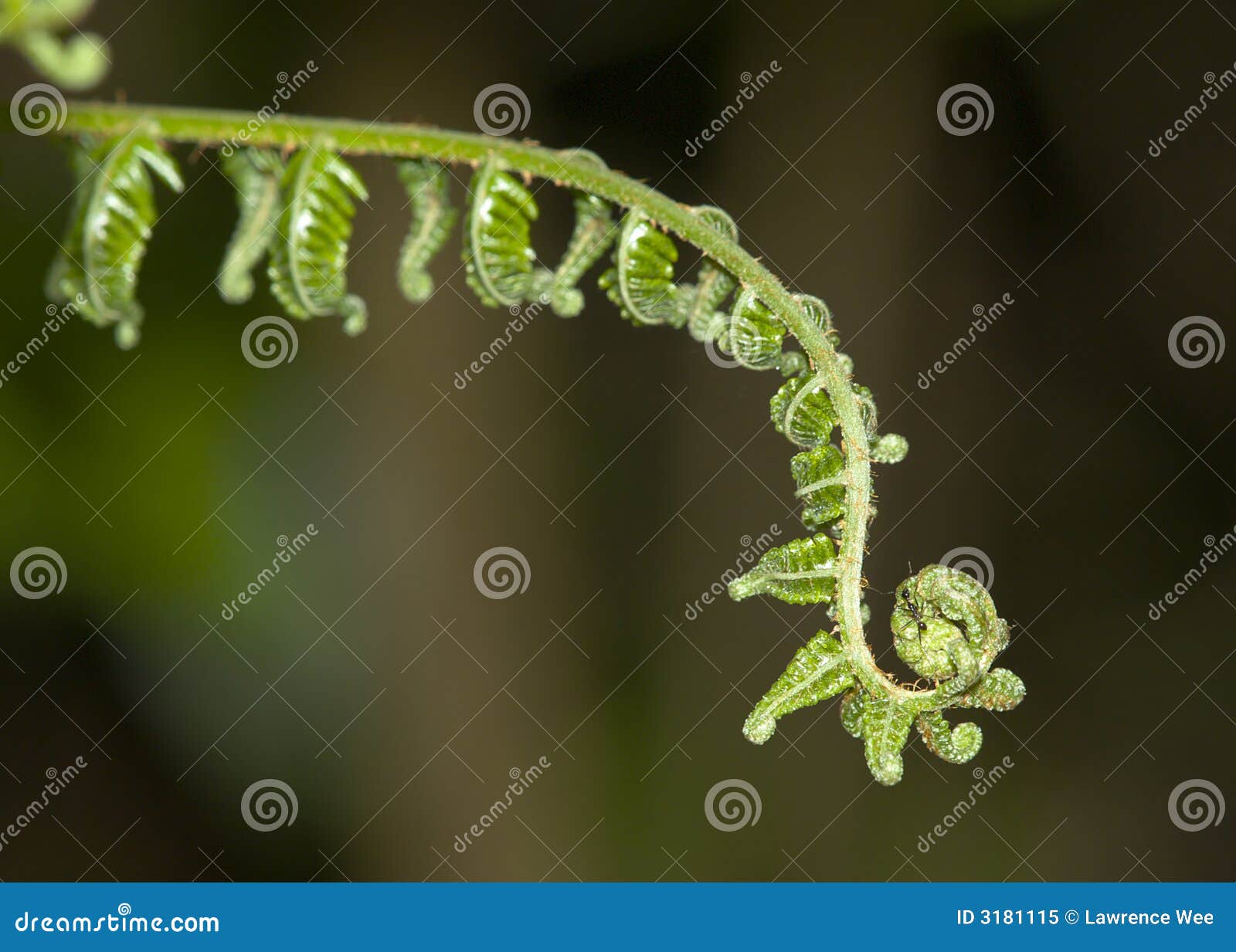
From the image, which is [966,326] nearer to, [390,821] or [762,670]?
[762,670]

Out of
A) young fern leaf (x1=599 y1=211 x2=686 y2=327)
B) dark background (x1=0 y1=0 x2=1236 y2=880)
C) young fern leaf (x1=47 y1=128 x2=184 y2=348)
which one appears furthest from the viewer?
dark background (x1=0 y1=0 x2=1236 y2=880)

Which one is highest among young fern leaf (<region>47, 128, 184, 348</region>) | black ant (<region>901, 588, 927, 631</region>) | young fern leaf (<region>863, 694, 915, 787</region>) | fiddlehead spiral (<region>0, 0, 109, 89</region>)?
black ant (<region>901, 588, 927, 631</region>)

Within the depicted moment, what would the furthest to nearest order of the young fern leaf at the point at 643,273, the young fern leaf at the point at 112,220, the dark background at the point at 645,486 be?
the dark background at the point at 645,486, the young fern leaf at the point at 643,273, the young fern leaf at the point at 112,220

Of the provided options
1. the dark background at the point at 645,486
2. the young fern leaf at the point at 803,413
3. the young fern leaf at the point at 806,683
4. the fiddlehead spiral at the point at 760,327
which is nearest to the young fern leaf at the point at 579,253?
the fiddlehead spiral at the point at 760,327

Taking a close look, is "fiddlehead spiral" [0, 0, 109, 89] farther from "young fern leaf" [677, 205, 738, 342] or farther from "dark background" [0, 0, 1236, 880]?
"dark background" [0, 0, 1236, 880]

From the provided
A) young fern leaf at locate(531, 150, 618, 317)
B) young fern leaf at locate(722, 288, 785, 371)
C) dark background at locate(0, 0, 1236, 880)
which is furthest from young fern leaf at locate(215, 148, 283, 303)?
dark background at locate(0, 0, 1236, 880)

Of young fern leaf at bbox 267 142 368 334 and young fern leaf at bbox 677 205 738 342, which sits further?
young fern leaf at bbox 677 205 738 342

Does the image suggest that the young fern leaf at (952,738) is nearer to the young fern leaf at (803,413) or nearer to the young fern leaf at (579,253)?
the young fern leaf at (803,413)
